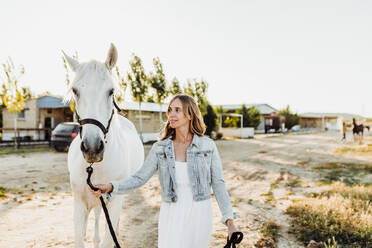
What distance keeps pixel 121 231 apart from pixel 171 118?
110 inches

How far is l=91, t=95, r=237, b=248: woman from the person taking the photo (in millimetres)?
1959

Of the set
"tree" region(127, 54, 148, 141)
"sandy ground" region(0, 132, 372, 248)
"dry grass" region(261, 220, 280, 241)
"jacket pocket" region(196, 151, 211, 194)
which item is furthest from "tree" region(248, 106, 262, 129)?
"jacket pocket" region(196, 151, 211, 194)

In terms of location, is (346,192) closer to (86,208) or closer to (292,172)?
(292,172)

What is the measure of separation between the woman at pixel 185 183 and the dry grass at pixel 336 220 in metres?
2.34

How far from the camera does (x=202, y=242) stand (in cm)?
198

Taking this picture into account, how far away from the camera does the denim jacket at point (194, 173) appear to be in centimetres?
197

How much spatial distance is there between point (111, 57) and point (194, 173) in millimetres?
1367

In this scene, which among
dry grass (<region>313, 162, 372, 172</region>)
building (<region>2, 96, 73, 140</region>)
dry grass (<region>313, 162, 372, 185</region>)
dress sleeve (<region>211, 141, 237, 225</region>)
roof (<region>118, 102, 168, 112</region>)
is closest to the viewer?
dress sleeve (<region>211, 141, 237, 225</region>)

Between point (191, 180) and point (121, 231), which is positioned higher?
point (191, 180)

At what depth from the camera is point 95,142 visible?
1916mm

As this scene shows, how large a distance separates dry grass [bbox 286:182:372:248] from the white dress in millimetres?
2335

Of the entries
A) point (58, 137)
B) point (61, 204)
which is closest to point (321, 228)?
point (61, 204)

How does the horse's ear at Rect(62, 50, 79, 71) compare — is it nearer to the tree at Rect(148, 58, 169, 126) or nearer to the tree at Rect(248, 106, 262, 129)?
the tree at Rect(148, 58, 169, 126)

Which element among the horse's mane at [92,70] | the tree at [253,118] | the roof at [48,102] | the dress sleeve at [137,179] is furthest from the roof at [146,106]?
the dress sleeve at [137,179]
